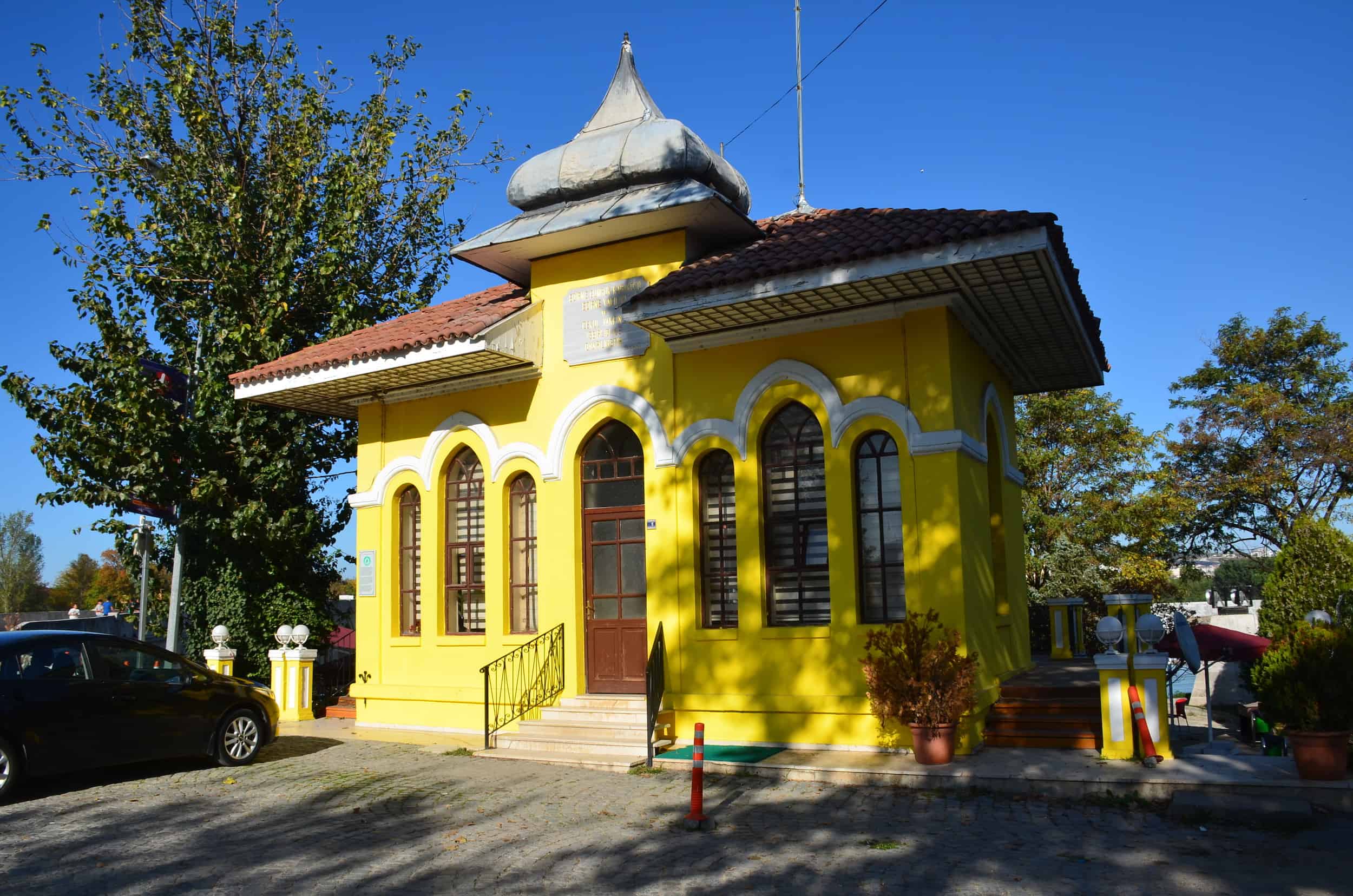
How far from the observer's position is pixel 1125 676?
9.71m

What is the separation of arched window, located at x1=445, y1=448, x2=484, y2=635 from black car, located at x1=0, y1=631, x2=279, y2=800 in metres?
3.14

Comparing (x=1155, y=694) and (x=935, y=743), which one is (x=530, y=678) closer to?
(x=935, y=743)

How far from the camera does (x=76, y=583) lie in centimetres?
6544

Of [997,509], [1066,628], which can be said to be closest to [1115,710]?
[997,509]

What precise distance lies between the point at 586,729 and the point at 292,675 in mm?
5946

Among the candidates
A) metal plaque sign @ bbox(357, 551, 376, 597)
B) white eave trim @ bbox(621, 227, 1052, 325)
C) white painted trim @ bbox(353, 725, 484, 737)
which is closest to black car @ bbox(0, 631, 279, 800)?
white painted trim @ bbox(353, 725, 484, 737)

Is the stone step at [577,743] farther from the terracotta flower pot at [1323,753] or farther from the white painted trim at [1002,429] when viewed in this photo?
the terracotta flower pot at [1323,753]

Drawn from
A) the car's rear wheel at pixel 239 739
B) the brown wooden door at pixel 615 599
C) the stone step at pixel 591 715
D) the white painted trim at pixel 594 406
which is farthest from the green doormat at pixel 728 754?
the car's rear wheel at pixel 239 739

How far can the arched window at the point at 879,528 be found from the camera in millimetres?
11000

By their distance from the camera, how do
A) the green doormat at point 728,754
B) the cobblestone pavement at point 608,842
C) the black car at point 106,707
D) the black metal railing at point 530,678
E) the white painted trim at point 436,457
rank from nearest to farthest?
1. the cobblestone pavement at point 608,842
2. the black car at point 106,707
3. the green doormat at point 728,754
4. the black metal railing at point 530,678
5. the white painted trim at point 436,457

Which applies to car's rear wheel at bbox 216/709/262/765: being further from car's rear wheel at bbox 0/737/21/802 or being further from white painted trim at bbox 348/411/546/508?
white painted trim at bbox 348/411/546/508

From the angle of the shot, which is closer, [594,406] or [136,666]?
[136,666]

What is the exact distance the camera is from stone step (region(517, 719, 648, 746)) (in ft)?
37.4

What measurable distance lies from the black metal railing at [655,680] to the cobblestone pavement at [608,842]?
0.74 m
